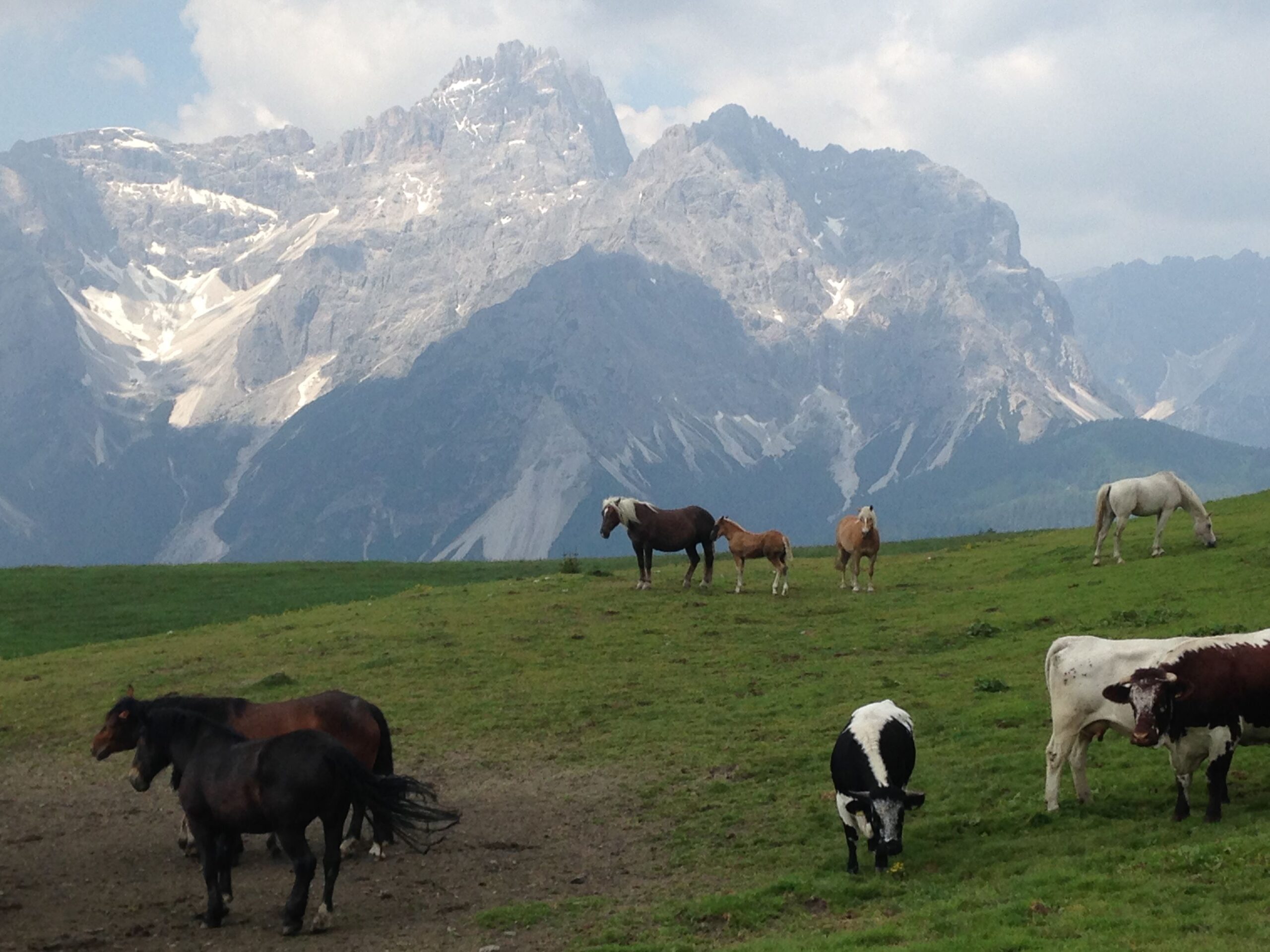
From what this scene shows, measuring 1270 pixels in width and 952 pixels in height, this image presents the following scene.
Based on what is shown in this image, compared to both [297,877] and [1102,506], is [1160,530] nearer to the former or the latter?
[1102,506]

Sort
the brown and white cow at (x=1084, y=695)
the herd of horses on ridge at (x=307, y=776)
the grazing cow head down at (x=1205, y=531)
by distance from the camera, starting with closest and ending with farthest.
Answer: the herd of horses on ridge at (x=307, y=776) → the brown and white cow at (x=1084, y=695) → the grazing cow head down at (x=1205, y=531)

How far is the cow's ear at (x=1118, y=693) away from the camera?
1672 centimetres

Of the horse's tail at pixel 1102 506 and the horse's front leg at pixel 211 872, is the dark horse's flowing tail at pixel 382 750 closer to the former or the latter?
the horse's front leg at pixel 211 872

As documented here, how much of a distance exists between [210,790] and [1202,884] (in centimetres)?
1215

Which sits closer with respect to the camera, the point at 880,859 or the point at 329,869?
the point at 329,869

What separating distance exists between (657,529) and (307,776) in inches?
1111

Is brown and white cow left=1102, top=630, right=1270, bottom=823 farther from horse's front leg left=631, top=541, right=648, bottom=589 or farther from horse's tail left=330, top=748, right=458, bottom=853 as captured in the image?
horse's front leg left=631, top=541, right=648, bottom=589

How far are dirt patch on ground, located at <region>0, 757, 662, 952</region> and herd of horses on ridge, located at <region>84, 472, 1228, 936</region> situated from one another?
508 millimetres

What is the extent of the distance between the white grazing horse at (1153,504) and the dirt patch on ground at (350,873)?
24.6m

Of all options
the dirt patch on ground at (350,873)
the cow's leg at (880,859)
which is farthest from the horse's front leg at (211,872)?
the cow's leg at (880,859)

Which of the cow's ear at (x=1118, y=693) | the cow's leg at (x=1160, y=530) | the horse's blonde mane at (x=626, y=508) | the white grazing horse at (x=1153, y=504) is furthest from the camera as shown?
the horse's blonde mane at (x=626, y=508)

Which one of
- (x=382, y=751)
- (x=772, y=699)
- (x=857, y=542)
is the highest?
(x=857, y=542)

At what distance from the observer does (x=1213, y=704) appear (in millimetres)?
16219

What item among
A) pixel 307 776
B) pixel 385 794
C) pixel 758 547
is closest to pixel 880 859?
pixel 385 794
